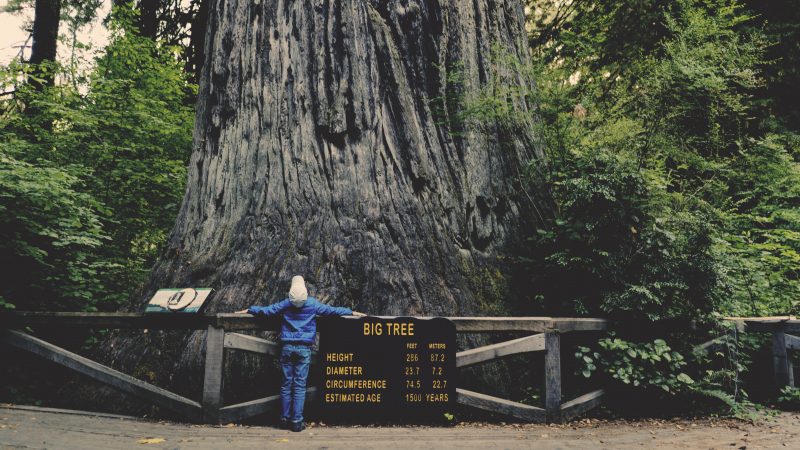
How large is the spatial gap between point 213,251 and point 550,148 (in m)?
4.94

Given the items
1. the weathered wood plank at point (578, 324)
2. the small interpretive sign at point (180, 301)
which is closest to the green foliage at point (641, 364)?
the weathered wood plank at point (578, 324)

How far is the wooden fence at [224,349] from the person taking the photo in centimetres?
491

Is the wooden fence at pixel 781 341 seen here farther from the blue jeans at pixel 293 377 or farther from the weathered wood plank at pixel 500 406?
the blue jeans at pixel 293 377

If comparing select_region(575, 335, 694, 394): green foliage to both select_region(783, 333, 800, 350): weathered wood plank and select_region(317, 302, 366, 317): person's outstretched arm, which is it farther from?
select_region(317, 302, 366, 317): person's outstretched arm

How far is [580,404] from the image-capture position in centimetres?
557

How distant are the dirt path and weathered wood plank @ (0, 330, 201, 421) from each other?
0.18 m

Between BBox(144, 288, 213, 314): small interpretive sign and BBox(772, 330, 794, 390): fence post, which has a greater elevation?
BBox(144, 288, 213, 314): small interpretive sign

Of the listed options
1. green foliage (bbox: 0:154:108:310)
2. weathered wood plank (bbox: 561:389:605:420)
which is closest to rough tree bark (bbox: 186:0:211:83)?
green foliage (bbox: 0:154:108:310)

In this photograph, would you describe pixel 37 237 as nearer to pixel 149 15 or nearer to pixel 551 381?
pixel 551 381

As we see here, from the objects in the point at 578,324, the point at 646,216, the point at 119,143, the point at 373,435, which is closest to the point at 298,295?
the point at 373,435

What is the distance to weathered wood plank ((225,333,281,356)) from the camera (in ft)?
16.2

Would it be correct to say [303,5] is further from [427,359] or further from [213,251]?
[427,359]

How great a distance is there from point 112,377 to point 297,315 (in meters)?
1.99

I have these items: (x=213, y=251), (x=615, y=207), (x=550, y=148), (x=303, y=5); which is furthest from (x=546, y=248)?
(x=303, y=5)
